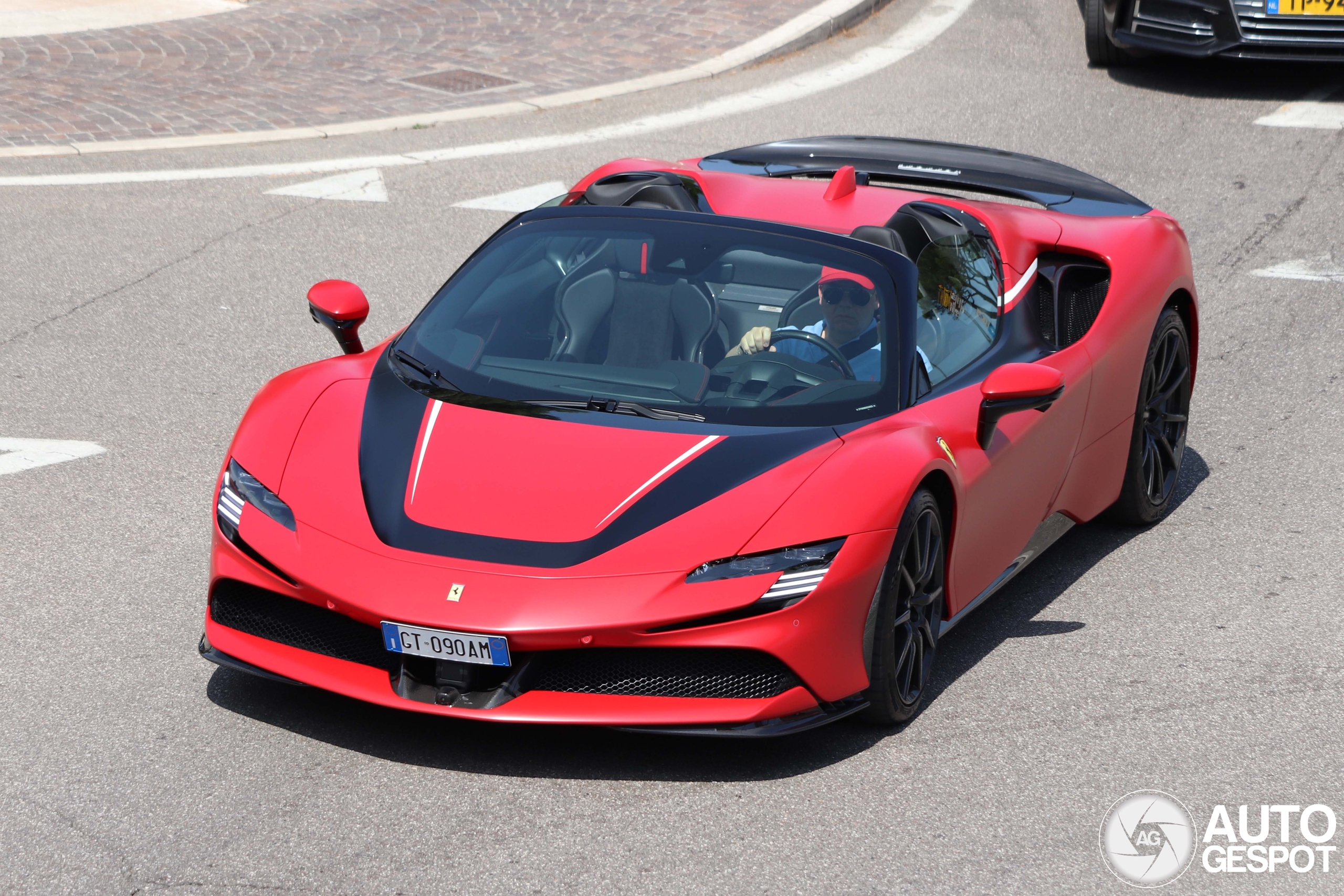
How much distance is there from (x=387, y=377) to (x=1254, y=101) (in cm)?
914

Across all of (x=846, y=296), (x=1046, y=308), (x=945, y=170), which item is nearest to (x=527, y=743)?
(x=846, y=296)

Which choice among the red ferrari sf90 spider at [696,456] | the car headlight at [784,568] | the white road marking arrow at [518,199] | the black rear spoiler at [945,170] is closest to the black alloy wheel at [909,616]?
the red ferrari sf90 spider at [696,456]

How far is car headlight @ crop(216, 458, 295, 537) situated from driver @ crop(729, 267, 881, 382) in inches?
54.5

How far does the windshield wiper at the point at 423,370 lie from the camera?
487 cm

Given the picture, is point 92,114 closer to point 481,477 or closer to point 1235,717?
point 481,477

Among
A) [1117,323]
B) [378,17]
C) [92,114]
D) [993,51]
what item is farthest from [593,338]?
[378,17]

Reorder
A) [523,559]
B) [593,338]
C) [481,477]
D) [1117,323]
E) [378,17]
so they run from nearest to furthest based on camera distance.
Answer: [523,559] < [481,477] < [593,338] < [1117,323] < [378,17]

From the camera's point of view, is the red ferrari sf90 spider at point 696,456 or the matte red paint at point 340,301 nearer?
the red ferrari sf90 spider at point 696,456

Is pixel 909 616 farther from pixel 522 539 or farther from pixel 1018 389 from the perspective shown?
pixel 522 539

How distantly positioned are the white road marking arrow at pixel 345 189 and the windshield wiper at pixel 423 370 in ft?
16.9

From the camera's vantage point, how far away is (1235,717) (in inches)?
184

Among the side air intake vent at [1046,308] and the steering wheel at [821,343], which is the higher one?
A: the steering wheel at [821,343]

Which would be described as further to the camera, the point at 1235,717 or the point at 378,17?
the point at 378,17

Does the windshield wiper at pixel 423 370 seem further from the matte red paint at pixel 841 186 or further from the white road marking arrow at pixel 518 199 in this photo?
the white road marking arrow at pixel 518 199
